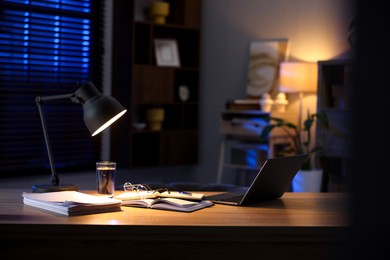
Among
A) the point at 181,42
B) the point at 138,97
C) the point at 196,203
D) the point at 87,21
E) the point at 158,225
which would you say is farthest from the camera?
the point at 181,42

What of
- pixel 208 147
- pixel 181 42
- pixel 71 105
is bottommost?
pixel 208 147

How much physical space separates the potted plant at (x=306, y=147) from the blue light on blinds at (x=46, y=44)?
1.75 meters

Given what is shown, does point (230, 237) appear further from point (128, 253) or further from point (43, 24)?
point (43, 24)

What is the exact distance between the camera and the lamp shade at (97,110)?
231cm

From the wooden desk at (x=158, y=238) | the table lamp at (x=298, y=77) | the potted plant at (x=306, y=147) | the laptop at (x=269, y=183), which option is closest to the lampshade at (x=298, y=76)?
the table lamp at (x=298, y=77)

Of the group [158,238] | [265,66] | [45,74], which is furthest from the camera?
[265,66]

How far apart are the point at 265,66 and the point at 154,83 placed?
43.3 inches

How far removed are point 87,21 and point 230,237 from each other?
151 inches

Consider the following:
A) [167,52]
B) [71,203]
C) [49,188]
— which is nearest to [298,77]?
[167,52]

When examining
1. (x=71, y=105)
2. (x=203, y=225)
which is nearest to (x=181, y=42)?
(x=71, y=105)

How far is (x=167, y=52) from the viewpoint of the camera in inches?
240

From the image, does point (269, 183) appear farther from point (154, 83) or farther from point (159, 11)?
point (159, 11)

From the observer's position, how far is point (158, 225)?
6.42ft

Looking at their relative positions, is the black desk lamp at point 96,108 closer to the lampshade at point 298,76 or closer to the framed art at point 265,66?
the lampshade at point 298,76
